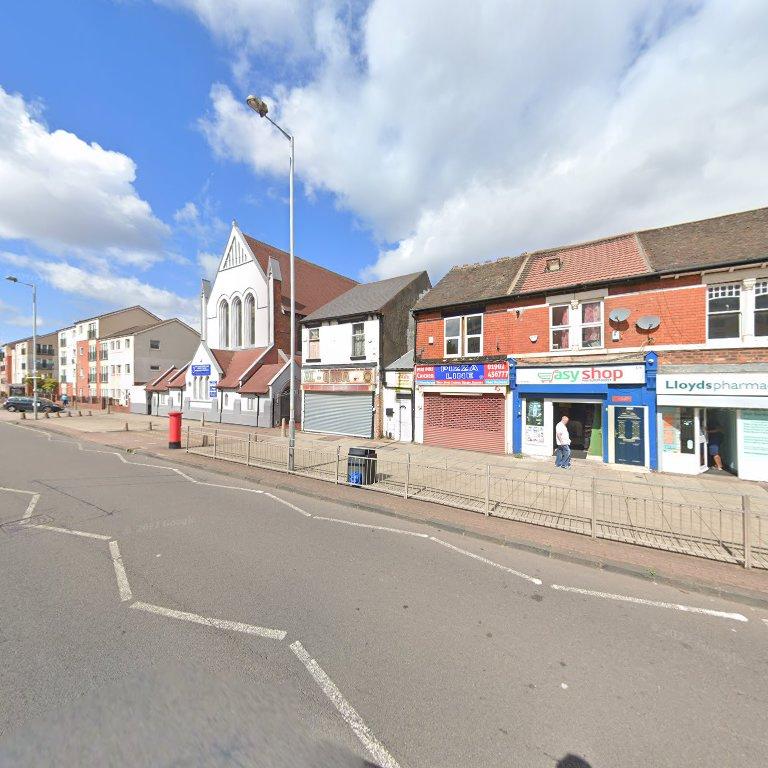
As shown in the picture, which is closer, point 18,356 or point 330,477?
point 330,477

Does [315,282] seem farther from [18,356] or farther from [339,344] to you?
[18,356]

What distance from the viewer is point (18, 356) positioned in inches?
2699

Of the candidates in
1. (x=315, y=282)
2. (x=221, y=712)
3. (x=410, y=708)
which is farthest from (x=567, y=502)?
(x=315, y=282)

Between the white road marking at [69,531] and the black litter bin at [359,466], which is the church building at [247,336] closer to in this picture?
the black litter bin at [359,466]

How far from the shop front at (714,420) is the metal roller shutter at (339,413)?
1186 centimetres

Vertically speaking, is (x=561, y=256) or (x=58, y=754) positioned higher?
(x=561, y=256)

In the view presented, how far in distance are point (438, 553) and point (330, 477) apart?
501cm

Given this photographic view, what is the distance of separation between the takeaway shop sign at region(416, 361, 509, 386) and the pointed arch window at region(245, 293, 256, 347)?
57.6ft

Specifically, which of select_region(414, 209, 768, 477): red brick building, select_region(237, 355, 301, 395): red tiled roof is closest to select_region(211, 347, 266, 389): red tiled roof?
select_region(237, 355, 301, 395): red tiled roof

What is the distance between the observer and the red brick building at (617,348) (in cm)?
1044

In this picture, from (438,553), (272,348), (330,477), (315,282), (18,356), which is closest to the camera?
(438,553)

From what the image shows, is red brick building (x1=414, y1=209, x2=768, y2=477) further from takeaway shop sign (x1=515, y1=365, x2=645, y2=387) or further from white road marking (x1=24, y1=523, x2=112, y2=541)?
white road marking (x1=24, y1=523, x2=112, y2=541)

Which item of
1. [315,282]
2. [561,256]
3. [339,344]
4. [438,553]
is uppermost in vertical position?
[315,282]

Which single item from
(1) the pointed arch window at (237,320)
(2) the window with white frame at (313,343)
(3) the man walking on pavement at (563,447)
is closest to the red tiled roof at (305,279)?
(1) the pointed arch window at (237,320)
